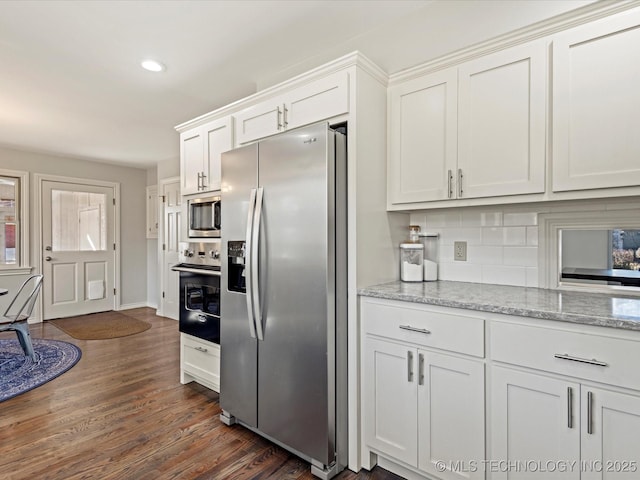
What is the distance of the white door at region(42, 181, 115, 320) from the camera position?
5.32 metres

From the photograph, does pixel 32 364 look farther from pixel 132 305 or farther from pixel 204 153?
pixel 132 305

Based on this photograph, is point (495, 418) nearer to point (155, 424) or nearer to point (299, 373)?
point (299, 373)

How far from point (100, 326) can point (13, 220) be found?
197 centimetres

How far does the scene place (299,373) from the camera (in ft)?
6.11

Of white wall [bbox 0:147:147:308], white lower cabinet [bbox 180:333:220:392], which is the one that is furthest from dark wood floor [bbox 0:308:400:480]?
white wall [bbox 0:147:147:308]

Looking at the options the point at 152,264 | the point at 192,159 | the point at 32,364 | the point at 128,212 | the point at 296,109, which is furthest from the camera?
the point at 152,264

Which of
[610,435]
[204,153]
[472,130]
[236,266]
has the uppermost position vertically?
[204,153]

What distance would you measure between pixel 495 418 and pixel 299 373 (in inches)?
36.2

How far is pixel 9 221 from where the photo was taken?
4.99 m

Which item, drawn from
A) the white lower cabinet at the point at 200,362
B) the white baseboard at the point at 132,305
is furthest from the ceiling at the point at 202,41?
the white baseboard at the point at 132,305

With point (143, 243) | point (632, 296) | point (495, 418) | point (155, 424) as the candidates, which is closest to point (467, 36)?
point (632, 296)

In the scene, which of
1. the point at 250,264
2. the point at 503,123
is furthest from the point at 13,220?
the point at 503,123

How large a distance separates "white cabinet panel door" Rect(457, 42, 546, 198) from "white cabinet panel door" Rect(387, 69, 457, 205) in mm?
62

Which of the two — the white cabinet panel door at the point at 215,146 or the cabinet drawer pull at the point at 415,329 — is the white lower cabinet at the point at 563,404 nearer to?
the cabinet drawer pull at the point at 415,329
